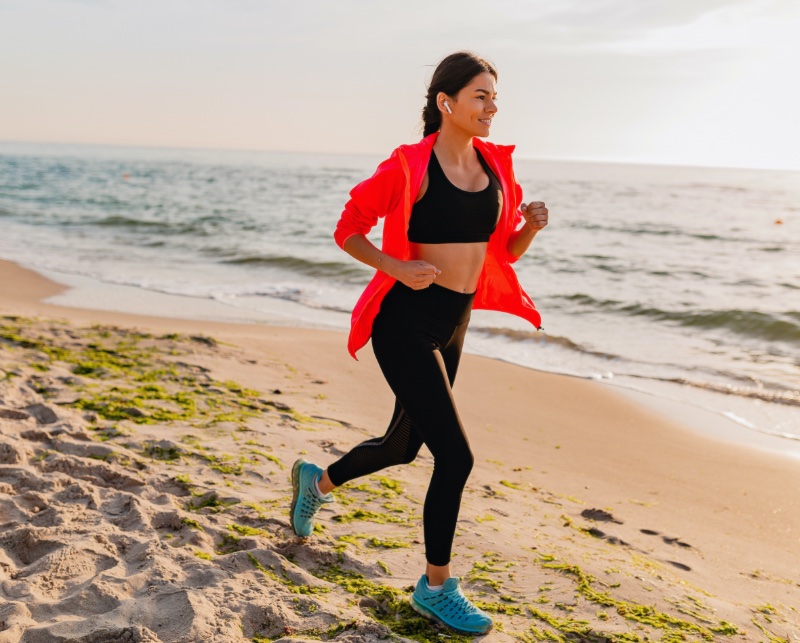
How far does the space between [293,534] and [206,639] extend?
38.9 inches

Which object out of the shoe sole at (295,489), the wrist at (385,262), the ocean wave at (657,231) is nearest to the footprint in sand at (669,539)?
the shoe sole at (295,489)

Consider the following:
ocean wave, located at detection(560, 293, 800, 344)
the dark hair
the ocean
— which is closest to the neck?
the dark hair

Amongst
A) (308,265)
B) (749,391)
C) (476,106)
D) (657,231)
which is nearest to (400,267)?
(476,106)

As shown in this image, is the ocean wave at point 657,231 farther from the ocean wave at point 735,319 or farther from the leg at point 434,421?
the leg at point 434,421

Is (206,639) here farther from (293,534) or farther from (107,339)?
(107,339)

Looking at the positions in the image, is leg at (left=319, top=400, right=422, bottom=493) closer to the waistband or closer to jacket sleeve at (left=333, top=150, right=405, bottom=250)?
the waistband

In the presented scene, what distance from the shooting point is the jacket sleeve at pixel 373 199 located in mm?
2980

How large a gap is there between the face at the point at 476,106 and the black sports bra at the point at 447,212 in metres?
0.18

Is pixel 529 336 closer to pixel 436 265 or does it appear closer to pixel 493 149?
pixel 493 149

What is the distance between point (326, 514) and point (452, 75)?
2.33 m

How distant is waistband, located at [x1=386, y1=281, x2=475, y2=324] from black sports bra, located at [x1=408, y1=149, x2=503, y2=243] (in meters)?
0.20

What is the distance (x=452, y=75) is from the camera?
312 cm

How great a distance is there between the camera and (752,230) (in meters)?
23.9

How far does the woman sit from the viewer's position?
9.73ft
